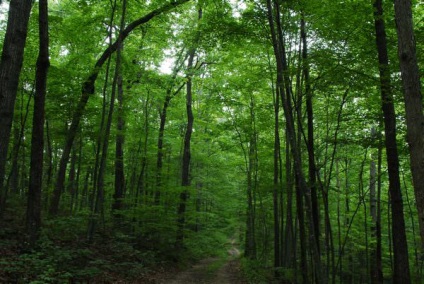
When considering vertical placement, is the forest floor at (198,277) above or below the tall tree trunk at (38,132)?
below

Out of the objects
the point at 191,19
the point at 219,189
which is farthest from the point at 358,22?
the point at 219,189

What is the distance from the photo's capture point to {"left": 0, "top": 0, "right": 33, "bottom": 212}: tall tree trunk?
231 inches

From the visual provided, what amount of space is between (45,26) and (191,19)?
38.6 ft

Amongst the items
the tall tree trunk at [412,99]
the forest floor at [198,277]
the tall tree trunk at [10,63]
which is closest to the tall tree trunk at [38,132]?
the tall tree trunk at [10,63]

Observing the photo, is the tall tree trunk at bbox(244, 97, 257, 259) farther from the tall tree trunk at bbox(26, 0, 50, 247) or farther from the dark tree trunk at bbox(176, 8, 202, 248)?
the tall tree trunk at bbox(26, 0, 50, 247)

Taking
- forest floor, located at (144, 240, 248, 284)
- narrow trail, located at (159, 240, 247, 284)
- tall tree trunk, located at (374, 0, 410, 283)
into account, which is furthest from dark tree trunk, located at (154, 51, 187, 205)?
tall tree trunk, located at (374, 0, 410, 283)

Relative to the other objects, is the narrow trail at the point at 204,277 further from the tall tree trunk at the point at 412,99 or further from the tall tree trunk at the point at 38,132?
the tall tree trunk at the point at 412,99

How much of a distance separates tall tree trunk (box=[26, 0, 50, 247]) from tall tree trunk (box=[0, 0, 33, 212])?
4.11 ft

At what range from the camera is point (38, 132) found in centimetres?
773

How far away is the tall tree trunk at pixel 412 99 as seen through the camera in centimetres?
349

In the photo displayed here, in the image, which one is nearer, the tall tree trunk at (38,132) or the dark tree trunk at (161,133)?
the tall tree trunk at (38,132)

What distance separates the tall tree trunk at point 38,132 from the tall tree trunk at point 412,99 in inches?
289

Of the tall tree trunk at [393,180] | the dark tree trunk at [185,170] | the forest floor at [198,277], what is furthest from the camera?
the dark tree trunk at [185,170]

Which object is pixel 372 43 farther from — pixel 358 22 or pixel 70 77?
pixel 70 77
